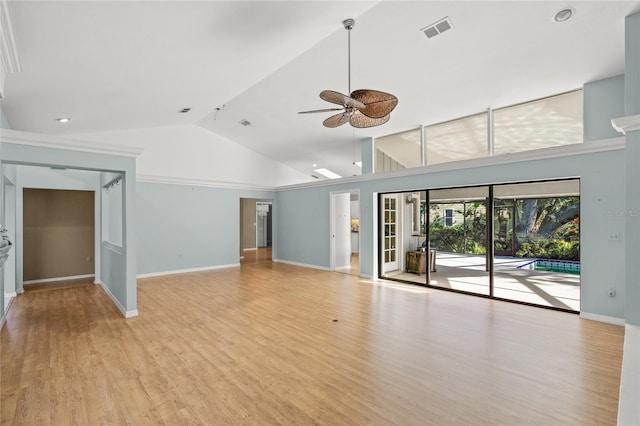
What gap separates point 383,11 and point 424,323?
151 inches

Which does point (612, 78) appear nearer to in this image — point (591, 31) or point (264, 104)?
point (591, 31)

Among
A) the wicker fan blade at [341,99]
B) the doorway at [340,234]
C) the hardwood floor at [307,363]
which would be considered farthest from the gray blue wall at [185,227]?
the wicker fan blade at [341,99]

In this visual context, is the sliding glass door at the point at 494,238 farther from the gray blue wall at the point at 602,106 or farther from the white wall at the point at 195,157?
the white wall at the point at 195,157

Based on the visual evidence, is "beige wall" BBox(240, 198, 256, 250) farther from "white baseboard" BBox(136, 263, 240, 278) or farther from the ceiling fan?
the ceiling fan

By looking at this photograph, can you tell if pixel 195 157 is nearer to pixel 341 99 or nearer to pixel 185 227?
pixel 185 227

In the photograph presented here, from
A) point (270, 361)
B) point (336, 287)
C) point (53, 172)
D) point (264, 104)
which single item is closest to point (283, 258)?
point (336, 287)

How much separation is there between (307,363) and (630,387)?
225 cm

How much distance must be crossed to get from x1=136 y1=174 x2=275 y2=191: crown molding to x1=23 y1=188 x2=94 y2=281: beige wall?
1370mm

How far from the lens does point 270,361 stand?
3.00 metres

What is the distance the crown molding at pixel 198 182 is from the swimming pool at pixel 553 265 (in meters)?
7.47

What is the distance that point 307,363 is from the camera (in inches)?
116

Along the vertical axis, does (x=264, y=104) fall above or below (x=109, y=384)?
above

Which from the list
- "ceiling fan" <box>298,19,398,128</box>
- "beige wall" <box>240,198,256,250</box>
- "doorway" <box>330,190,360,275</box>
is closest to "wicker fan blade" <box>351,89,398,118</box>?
"ceiling fan" <box>298,19,398,128</box>

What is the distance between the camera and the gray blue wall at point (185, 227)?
24.4ft
